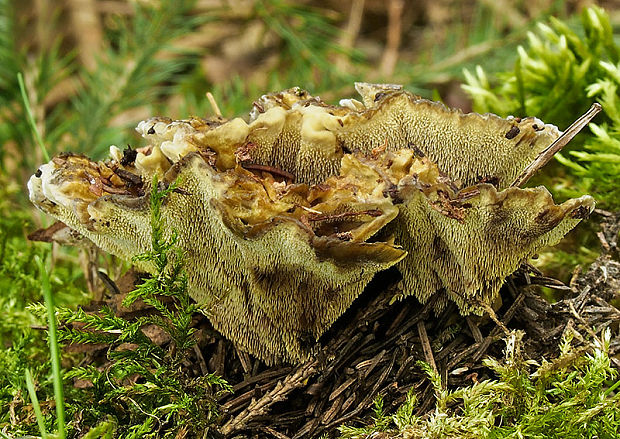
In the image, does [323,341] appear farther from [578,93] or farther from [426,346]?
[578,93]

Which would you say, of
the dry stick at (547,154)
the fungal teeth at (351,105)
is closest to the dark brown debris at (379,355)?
the dry stick at (547,154)

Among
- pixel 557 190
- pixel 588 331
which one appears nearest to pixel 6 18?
pixel 557 190

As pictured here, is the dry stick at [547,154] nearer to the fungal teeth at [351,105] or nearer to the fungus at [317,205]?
the fungus at [317,205]

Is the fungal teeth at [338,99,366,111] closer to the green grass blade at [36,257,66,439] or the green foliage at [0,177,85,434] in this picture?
the green grass blade at [36,257,66,439]

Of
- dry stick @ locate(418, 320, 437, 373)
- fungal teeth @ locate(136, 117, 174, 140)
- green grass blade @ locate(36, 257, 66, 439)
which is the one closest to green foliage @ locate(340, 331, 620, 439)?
dry stick @ locate(418, 320, 437, 373)

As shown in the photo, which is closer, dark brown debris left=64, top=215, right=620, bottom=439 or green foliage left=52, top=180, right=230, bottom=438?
green foliage left=52, top=180, right=230, bottom=438
